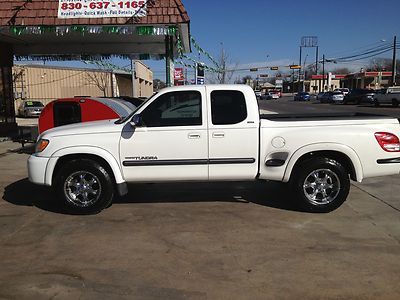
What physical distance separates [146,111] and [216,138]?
1.09 metres

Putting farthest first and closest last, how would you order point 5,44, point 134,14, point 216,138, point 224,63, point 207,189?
1. point 224,63
2. point 5,44
3. point 134,14
4. point 207,189
5. point 216,138

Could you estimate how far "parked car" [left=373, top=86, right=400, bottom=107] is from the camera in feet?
125

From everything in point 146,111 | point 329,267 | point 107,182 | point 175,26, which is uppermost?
point 175,26

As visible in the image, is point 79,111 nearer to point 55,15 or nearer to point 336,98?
point 55,15

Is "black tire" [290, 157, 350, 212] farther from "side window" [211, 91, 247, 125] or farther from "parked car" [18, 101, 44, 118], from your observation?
"parked car" [18, 101, 44, 118]

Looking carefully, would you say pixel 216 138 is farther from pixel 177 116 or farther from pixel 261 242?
pixel 261 242

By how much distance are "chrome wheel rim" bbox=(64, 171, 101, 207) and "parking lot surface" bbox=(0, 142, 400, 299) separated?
9.6 inches

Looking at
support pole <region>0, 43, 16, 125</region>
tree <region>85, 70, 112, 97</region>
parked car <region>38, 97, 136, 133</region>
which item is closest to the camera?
parked car <region>38, 97, 136, 133</region>

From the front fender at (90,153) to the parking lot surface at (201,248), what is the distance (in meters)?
0.63

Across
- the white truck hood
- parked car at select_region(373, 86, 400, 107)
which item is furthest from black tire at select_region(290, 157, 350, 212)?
parked car at select_region(373, 86, 400, 107)

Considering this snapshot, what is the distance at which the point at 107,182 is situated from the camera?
6.09m

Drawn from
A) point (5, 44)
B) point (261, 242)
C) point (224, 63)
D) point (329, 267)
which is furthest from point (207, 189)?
point (224, 63)

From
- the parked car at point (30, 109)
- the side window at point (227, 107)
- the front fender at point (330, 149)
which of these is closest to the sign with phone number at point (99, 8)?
the side window at point (227, 107)

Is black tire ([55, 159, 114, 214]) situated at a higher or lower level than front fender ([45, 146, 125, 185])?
lower
